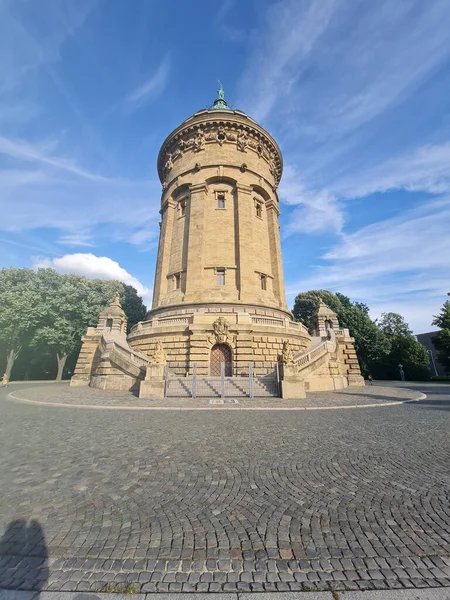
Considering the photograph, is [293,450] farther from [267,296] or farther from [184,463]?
[267,296]

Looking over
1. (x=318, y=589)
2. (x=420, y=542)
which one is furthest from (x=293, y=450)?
(x=318, y=589)

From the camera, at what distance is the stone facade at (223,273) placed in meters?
19.0

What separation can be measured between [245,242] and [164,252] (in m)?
8.34

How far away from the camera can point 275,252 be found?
2864 cm

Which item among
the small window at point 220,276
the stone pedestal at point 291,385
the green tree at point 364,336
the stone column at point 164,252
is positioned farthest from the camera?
the green tree at point 364,336

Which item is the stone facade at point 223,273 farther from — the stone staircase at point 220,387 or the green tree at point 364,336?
the green tree at point 364,336

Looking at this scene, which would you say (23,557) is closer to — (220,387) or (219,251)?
(220,387)

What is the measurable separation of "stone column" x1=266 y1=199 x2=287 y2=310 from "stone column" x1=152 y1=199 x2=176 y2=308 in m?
10.6

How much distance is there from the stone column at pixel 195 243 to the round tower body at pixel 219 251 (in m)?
0.09

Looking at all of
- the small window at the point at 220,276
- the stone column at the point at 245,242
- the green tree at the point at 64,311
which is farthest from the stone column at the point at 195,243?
the green tree at the point at 64,311

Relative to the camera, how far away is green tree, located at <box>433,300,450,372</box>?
32219mm

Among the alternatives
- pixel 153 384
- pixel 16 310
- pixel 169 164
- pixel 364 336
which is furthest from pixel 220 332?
pixel 364 336

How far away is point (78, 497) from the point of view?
3643 mm

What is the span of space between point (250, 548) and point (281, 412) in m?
7.80
